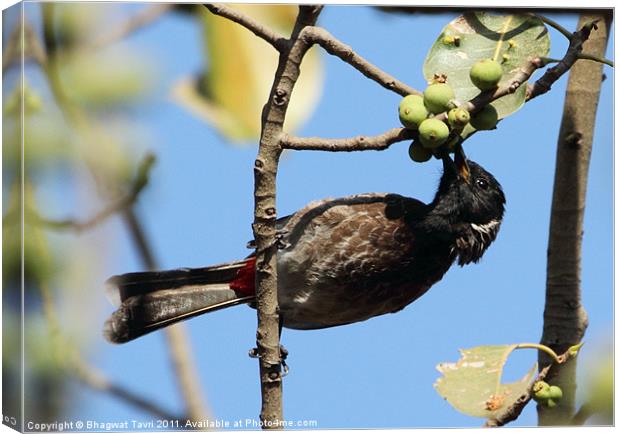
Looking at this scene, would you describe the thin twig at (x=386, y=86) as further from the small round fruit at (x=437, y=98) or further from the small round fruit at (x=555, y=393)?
the small round fruit at (x=555, y=393)

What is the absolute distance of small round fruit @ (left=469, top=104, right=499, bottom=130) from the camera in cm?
253

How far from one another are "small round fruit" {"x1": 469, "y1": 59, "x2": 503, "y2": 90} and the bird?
130 centimetres

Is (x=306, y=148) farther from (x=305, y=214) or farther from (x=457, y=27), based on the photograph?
(x=305, y=214)

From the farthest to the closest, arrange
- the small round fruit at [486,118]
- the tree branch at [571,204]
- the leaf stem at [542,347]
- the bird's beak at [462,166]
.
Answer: the bird's beak at [462,166] → the tree branch at [571,204] → the leaf stem at [542,347] → the small round fruit at [486,118]

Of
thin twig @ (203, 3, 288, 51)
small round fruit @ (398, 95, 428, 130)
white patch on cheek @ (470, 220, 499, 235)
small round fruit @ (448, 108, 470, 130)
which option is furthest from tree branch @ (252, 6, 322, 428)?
white patch on cheek @ (470, 220, 499, 235)

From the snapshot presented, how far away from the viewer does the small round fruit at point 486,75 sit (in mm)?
2479

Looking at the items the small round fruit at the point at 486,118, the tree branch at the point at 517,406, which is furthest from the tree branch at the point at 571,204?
the small round fruit at the point at 486,118

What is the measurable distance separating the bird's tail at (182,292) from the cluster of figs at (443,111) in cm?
153

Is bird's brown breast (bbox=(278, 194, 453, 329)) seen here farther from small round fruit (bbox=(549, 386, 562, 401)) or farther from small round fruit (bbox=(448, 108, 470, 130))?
small round fruit (bbox=(448, 108, 470, 130))

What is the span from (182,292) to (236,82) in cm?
158

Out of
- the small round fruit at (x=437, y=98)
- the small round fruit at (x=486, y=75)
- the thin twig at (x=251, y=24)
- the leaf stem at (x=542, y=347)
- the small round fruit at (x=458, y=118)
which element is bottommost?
the leaf stem at (x=542, y=347)

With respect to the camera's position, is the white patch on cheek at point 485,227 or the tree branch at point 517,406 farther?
the white patch on cheek at point 485,227

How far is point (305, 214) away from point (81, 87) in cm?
158

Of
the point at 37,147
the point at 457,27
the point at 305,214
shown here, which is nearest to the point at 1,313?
the point at 37,147
